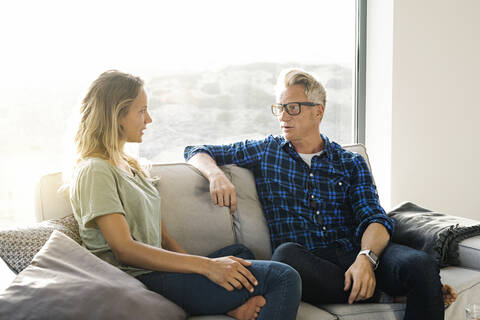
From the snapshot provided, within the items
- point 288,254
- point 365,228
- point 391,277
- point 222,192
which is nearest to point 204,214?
point 222,192

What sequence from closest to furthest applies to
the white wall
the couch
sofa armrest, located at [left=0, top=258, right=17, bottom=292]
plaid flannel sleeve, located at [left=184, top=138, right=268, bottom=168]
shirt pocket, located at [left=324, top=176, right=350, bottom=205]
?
sofa armrest, located at [left=0, top=258, right=17, bottom=292] < the couch < shirt pocket, located at [left=324, top=176, right=350, bottom=205] < plaid flannel sleeve, located at [left=184, top=138, right=268, bottom=168] < the white wall

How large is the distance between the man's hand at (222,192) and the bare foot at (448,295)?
867 millimetres

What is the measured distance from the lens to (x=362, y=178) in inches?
86.2

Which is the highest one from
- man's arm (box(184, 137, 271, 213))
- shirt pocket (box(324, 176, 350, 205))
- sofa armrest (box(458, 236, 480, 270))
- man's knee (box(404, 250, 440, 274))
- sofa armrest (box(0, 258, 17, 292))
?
man's arm (box(184, 137, 271, 213))

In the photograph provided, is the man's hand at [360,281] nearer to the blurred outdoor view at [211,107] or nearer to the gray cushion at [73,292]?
the gray cushion at [73,292]

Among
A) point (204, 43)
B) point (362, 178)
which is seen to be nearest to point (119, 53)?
point (204, 43)

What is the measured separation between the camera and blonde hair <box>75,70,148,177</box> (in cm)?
175

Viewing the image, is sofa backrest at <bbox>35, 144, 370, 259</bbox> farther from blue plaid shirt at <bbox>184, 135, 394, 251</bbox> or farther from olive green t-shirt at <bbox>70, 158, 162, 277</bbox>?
olive green t-shirt at <bbox>70, 158, 162, 277</bbox>

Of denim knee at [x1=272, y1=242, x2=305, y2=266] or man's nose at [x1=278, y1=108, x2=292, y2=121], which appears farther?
man's nose at [x1=278, y1=108, x2=292, y2=121]

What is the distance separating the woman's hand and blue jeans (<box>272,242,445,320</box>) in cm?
24

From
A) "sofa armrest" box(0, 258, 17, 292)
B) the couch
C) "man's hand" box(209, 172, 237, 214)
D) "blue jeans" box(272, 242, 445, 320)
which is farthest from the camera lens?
"man's hand" box(209, 172, 237, 214)

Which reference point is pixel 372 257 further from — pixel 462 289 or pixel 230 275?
pixel 230 275

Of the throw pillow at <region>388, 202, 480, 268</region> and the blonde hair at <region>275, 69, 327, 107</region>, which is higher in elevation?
the blonde hair at <region>275, 69, 327, 107</region>

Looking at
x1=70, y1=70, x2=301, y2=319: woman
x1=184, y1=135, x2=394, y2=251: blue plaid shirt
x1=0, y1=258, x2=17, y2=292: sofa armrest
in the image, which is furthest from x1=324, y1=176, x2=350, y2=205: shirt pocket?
x1=0, y1=258, x2=17, y2=292: sofa armrest
